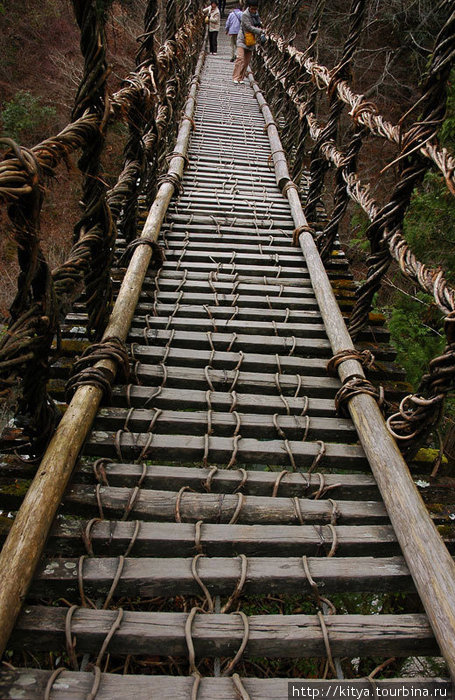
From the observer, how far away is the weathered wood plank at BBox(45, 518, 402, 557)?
1.39 meters

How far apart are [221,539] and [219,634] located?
286 millimetres

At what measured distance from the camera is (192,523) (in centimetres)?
149

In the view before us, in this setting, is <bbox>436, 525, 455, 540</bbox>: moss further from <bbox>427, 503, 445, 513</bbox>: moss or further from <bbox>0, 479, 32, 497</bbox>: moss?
<bbox>0, 479, 32, 497</bbox>: moss

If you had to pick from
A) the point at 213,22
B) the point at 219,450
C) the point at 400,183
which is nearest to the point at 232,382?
the point at 219,450

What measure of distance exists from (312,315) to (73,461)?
5.51 ft

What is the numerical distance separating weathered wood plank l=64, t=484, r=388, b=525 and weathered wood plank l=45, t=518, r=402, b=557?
5 centimetres

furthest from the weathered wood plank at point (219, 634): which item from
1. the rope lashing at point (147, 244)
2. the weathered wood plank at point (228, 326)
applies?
the rope lashing at point (147, 244)

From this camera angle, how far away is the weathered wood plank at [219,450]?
173 centimetres

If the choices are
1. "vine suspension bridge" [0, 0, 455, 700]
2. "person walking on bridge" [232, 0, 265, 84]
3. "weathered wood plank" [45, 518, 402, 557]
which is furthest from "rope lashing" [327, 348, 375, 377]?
"person walking on bridge" [232, 0, 265, 84]

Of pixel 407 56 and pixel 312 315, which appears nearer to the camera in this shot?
pixel 312 315

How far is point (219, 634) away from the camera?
1.18 m

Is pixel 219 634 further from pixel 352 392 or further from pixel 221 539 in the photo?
pixel 352 392

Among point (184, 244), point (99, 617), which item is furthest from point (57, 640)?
point (184, 244)

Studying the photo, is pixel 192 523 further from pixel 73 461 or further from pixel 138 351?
pixel 138 351
